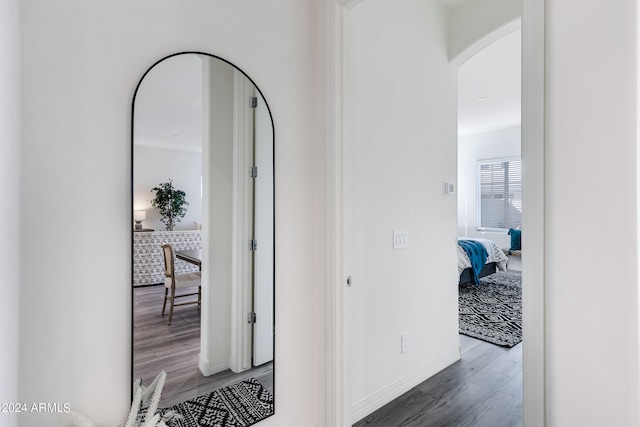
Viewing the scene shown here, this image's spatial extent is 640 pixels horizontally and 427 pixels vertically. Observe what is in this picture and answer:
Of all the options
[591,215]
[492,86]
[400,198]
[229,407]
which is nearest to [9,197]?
[229,407]

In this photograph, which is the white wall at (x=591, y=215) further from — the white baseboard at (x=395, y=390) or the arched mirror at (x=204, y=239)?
the white baseboard at (x=395, y=390)

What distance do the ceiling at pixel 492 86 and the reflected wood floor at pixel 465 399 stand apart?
2.59m

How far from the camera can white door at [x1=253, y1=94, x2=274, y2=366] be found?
1562 mm

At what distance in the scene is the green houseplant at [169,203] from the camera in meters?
1.32

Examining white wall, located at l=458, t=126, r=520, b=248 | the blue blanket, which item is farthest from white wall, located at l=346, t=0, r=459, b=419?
white wall, located at l=458, t=126, r=520, b=248

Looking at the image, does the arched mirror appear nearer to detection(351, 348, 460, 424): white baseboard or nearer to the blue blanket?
detection(351, 348, 460, 424): white baseboard

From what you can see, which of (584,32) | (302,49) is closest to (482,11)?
(302,49)

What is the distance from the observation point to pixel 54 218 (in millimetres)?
1063

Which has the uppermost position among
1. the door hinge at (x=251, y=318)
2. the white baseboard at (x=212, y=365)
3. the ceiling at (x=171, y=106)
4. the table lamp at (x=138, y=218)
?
the ceiling at (x=171, y=106)

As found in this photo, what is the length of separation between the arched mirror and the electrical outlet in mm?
995

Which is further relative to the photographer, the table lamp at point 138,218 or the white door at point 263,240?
the white door at point 263,240

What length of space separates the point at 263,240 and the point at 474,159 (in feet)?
23.3

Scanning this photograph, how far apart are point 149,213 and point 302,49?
1070 millimetres

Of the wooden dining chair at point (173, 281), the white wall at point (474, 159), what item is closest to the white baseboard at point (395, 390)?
the wooden dining chair at point (173, 281)
